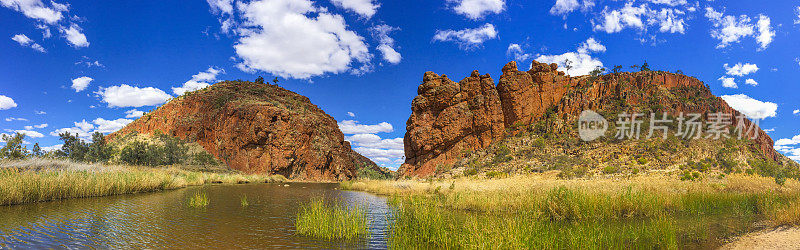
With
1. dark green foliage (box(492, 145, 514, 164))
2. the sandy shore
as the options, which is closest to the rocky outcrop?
dark green foliage (box(492, 145, 514, 164))

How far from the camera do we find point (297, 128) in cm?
8681

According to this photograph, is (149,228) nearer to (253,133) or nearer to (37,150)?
(37,150)

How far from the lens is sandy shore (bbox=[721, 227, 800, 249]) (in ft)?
29.3

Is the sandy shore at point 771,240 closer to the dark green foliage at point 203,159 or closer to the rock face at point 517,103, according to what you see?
the rock face at point 517,103

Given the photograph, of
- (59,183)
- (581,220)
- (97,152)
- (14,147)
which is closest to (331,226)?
(581,220)

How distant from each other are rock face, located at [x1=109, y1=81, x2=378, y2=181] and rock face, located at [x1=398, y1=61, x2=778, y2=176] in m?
25.3

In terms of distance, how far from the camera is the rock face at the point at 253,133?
8088cm

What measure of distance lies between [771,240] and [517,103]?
6339 cm

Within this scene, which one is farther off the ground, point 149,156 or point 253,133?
point 253,133

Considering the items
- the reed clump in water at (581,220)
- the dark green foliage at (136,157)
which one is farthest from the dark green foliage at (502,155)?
the dark green foliage at (136,157)

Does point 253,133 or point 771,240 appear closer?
point 771,240

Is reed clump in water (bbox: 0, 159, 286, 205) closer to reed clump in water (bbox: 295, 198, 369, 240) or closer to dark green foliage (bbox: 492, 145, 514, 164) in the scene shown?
reed clump in water (bbox: 295, 198, 369, 240)

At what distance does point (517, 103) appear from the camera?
233 feet

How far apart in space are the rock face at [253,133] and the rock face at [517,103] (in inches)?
997
